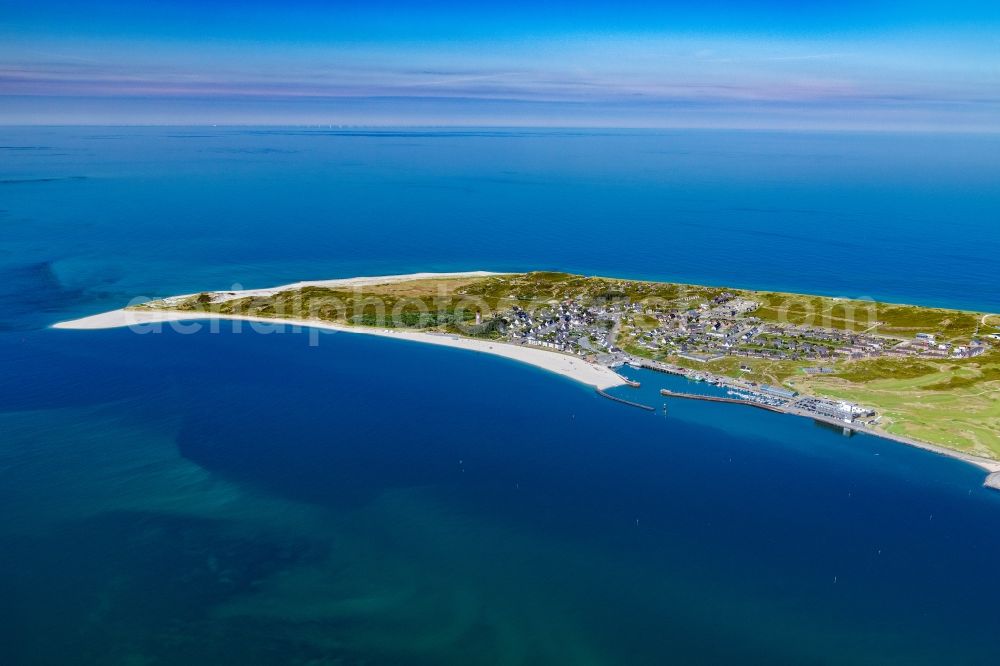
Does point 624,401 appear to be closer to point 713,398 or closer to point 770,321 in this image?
point 713,398

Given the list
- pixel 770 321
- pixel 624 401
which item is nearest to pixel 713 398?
pixel 624 401

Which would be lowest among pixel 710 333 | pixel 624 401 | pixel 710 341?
pixel 624 401

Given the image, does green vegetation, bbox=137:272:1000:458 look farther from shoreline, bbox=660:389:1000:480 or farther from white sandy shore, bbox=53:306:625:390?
white sandy shore, bbox=53:306:625:390

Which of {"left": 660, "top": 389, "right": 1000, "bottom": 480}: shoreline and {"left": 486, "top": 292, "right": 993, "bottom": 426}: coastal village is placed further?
{"left": 486, "top": 292, "right": 993, "bottom": 426}: coastal village

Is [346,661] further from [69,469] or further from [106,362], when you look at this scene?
[106,362]

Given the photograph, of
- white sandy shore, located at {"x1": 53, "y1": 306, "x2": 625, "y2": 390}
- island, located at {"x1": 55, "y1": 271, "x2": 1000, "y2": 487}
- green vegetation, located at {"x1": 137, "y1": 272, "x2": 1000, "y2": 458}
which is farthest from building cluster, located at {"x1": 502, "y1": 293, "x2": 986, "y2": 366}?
white sandy shore, located at {"x1": 53, "y1": 306, "x2": 625, "y2": 390}

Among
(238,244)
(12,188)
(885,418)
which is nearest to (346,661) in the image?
(885,418)
